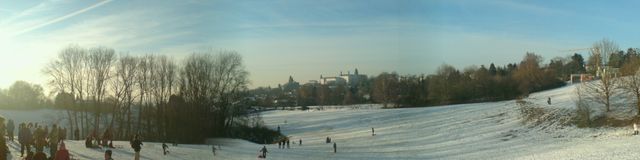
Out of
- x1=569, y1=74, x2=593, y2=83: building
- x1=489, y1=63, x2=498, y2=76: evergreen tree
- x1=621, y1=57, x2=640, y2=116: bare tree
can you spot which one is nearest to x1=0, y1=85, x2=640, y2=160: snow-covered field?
x1=621, y1=57, x2=640, y2=116: bare tree

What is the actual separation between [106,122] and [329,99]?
12580 centimetres

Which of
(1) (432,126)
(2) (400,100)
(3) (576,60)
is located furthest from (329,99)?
(1) (432,126)

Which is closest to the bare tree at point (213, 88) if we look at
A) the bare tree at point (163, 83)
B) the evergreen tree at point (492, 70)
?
the bare tree at point (163, 83)

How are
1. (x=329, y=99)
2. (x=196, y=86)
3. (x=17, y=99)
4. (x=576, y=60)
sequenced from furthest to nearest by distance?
(x=329, y=99), (x=576, y=60), (x=17, y=99), (x=196, y=86)

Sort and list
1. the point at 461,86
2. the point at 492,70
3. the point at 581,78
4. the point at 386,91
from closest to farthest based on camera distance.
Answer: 1. the point at 581,78
2. the point at 461,86
3. the point at 386,91
4. the point at 492,70

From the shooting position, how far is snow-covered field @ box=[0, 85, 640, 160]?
34.7 m

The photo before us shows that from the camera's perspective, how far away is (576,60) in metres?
170

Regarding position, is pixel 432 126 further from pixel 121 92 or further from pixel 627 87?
pixel 121 92

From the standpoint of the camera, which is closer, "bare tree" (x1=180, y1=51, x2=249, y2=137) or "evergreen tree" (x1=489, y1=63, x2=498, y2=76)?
"bare tree" (x1=180, y1=51, x2=249, y2=137)

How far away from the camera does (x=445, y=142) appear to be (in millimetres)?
53719

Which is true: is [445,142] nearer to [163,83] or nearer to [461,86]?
[163,83]

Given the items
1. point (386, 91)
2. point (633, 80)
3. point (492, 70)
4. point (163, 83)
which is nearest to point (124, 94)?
point (163, 83)

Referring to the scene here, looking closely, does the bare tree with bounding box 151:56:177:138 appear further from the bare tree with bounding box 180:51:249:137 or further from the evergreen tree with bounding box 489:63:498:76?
the evergreen tree with bounding box 489:63:498:76

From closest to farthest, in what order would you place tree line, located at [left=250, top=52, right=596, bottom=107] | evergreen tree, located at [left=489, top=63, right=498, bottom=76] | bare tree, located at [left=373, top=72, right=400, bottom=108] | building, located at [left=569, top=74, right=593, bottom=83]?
building, located at [left=569, top=74, right=593, bottom=83]
tree line, located at [left=250, top=52, right=596, bottom=107]
bare tree, located at [left=373, top=72, right=400, bottom=108]
evergreen tree, located at [left=489, top=63, right=498, bottom=76]
